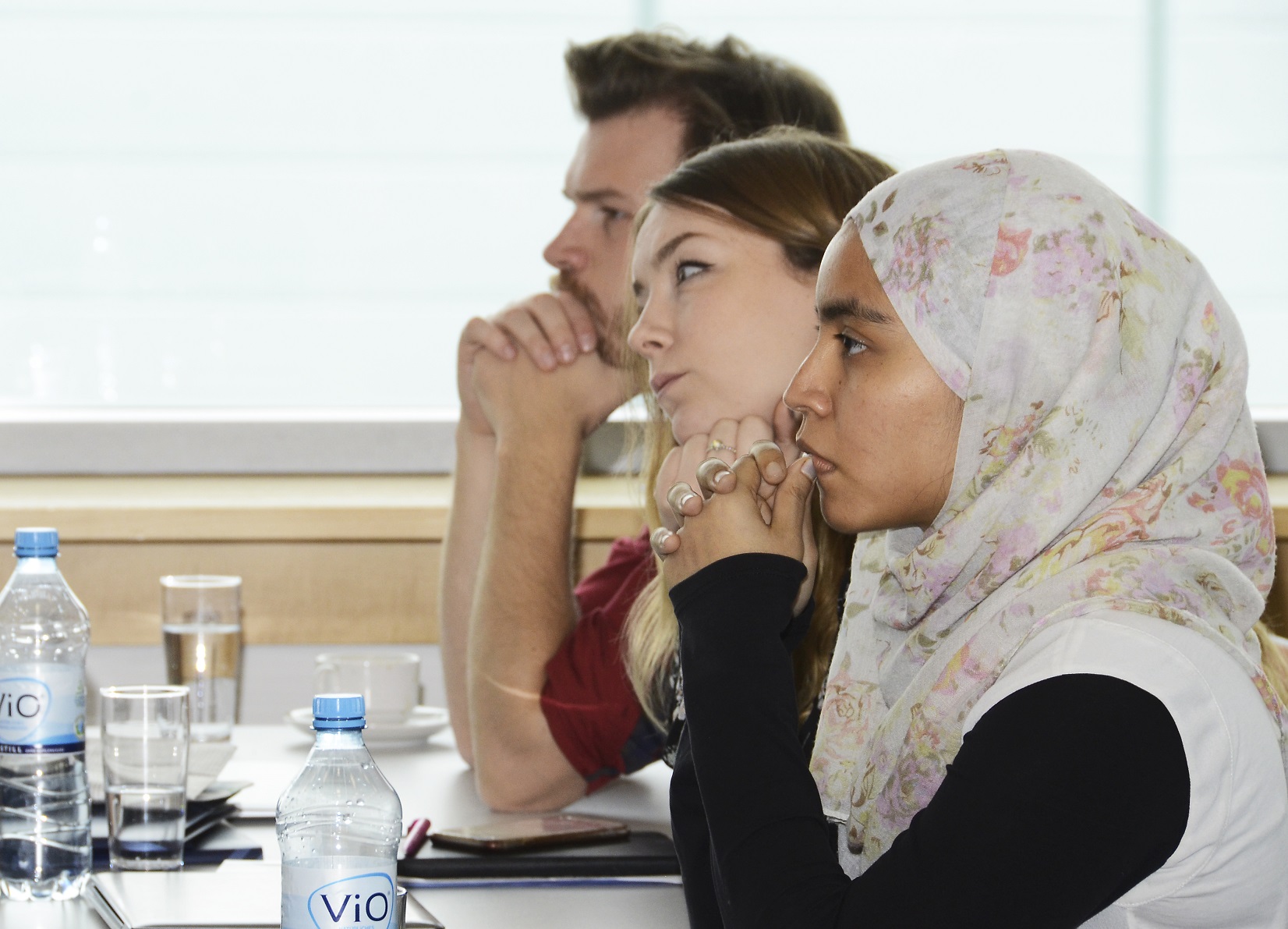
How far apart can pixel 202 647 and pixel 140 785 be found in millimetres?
533

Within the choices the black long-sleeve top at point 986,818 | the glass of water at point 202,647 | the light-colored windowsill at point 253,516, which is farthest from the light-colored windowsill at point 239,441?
the black long-sleeve top at point 986,818

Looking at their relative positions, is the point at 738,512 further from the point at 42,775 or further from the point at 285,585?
the point at 285,585

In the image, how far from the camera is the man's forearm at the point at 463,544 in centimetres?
176

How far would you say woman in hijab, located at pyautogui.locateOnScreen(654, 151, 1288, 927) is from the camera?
75 cm

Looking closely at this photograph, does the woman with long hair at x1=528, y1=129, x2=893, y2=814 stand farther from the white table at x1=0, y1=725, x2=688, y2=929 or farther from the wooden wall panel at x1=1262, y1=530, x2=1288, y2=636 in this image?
the wooden wall panel at x1=1262, y1=530, x2=1288, y2=636

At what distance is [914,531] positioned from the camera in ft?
3.37

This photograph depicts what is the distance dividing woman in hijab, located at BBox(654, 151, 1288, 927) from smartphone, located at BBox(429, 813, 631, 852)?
0.39ft

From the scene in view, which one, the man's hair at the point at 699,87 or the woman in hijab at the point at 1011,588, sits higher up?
the man's hair at the point at 699,87

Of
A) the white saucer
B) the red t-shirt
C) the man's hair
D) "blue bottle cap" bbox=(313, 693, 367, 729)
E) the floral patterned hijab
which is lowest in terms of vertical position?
the white saucer

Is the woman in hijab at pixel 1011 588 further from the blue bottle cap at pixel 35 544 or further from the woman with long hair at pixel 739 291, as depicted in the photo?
the blue bottle cap at pixel 35 544

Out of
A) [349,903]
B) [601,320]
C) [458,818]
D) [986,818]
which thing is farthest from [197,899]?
[601,320]

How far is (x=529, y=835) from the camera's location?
1.09 m

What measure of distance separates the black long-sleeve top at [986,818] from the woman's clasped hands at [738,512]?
0.12 meters

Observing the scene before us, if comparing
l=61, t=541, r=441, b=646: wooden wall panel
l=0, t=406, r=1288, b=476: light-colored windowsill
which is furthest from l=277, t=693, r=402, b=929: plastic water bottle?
l=0, t=406, r=1288, b=476: light-colored windowsill
